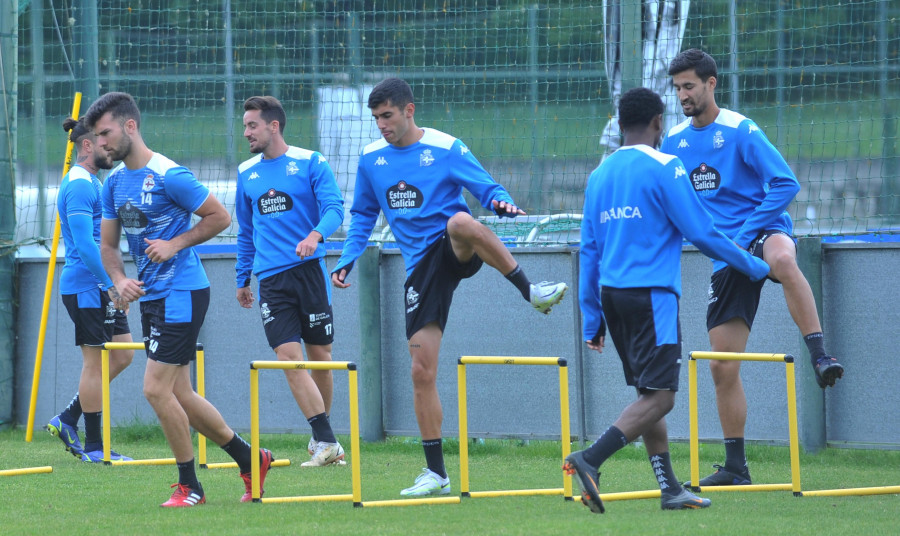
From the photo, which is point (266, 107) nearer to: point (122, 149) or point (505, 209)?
point (122, 149)

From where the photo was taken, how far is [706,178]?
721 cm

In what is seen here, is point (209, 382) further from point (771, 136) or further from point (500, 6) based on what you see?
point (771, 136)

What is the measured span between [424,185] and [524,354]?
2.76 m

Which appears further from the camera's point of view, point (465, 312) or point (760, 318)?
point (465, 312)

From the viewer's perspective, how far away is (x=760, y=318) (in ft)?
28.5

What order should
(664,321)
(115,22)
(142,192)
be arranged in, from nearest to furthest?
(664,321) → (142,192) → (115,22)

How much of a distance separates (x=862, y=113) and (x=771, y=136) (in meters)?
0.65

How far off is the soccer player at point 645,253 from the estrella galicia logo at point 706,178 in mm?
1235

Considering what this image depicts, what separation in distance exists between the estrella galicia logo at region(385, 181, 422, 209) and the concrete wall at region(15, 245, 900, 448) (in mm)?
2474

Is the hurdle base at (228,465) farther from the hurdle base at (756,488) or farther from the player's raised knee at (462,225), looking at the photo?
the hurdle base at (756,488)

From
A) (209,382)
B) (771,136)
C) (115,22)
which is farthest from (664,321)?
(115,22)

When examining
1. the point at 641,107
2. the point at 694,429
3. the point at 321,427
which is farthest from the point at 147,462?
the point at 641,107

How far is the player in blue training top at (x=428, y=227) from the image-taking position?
6.81 metres

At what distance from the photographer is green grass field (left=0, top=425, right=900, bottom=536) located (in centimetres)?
571
